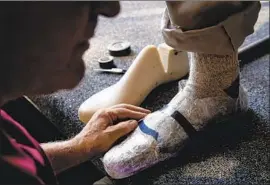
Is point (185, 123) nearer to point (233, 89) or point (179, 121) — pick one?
point (179, 121)

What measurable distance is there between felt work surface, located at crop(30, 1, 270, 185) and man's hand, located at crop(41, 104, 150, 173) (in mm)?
64

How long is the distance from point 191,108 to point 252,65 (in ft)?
1.30

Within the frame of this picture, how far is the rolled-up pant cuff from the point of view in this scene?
901 millimetres

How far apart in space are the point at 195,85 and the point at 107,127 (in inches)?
7.9

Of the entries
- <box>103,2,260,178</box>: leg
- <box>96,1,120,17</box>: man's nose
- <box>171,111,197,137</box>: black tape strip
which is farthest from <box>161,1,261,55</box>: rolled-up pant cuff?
<box>96,1,120,17</box>: man's nose

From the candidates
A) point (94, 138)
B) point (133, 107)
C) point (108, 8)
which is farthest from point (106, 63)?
point (108, 8)

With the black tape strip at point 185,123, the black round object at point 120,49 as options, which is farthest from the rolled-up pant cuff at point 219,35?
the black round object at point 120,49

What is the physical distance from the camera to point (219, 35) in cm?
91

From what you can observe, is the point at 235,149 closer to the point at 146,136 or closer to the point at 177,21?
the point at 146,136

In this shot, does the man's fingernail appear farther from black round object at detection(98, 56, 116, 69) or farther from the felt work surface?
black round object at detection(98, 56, 116, 69)

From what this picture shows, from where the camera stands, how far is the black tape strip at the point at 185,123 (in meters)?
0.99

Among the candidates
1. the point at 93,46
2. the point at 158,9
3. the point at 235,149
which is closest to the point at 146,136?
the point at 235,149

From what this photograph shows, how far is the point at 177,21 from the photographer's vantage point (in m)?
0.92

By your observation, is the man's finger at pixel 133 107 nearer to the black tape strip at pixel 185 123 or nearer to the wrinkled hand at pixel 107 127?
the wrinkled hand at pixel 107 127
